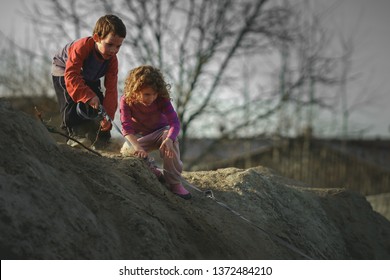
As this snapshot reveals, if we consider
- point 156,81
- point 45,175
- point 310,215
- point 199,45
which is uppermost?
point 199,45

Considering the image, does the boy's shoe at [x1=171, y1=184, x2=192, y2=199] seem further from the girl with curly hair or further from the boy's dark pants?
the boy's dark pants

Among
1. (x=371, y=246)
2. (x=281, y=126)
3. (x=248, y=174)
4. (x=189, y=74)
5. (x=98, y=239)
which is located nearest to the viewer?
(x=98, y=239)

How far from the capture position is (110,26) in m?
4.82

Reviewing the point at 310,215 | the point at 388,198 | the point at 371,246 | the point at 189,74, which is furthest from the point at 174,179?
the point at 388,198

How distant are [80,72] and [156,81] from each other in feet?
2.81

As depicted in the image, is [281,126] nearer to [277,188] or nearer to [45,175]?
[277,188]

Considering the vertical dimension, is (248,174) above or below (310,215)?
above

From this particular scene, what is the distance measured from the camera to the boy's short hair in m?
4.82

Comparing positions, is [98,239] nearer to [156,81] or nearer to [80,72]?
[156,81]

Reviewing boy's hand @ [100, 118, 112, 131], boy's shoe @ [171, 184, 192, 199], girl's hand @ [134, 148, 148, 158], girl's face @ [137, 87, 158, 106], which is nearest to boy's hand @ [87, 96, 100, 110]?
boy's hand @ [100, 118, 112, 131]

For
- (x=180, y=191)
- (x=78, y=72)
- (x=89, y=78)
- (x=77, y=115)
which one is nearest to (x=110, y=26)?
(x=78, y=72)

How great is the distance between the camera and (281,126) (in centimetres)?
1541

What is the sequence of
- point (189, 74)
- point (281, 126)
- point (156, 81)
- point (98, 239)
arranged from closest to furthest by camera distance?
point (98, 239)
point (156, 81)
point (189, 74)
point (281, 126)

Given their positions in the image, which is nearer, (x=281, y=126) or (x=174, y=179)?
(x=174, y=179)
